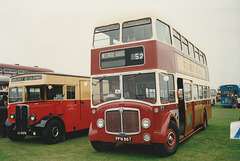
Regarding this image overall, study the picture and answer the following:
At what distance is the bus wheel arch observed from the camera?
8789mm

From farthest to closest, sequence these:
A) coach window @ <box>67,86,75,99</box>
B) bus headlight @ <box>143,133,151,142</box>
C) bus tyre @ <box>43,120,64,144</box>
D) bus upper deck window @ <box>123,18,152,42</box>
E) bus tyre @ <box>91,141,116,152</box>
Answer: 1. coach window @ <box>67,86,75,99</box>
2. bus tyre @ <box>43,120,64,144</box>
3. bus tyre @ <box>91,141,116,152</box>
4. bus upper deck window @ <box>123,18,152,42</box>
5. bus headlight @ <box>143,133,151,142</box>

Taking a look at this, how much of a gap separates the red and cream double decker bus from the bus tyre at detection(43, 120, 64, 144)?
264cm

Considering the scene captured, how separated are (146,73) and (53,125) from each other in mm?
4836

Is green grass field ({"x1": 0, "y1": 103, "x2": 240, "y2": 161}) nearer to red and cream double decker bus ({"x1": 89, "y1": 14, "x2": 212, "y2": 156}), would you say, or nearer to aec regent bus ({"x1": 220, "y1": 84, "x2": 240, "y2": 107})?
red and cream double decker bus ({"x1": 89, "y1": 14, "x2": 212, "y2": 156})

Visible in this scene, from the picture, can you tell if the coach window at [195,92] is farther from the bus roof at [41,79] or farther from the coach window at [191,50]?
the bus roof at [41,79]

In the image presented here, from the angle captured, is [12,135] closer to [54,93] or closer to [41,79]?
[54,93]

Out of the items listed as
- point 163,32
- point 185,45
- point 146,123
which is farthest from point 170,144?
point 185,45

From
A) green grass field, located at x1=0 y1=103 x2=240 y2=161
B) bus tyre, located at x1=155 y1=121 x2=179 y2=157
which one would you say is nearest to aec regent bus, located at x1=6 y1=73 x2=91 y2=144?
green grass field, located at x1=0 y1=103 x2=240 y2=161

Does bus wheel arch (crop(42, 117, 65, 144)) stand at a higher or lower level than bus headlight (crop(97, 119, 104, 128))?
lower

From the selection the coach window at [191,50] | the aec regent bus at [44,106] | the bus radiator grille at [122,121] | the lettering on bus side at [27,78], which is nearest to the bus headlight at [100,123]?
the bus radiator grille at [122,121]

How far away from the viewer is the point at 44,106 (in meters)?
9.24

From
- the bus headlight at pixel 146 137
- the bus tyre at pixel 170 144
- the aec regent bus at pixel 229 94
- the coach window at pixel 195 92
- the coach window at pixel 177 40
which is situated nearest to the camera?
the bus headlight at pixel 146 137

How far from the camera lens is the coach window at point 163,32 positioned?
686 centimetres

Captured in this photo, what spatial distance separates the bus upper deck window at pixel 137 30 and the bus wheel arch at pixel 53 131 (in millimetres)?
4668
